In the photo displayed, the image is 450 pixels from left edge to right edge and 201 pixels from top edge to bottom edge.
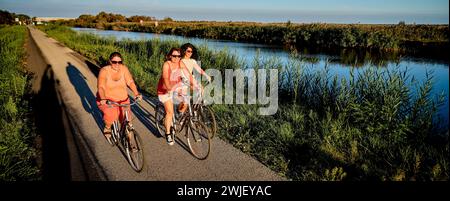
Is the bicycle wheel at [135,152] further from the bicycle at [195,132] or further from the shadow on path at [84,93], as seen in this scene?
the shadow on path at [84,93]

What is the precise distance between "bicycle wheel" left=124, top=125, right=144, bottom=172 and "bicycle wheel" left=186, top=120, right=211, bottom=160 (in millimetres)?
870

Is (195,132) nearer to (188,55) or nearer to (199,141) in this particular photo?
(199,141)

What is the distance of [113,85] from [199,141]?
1.68 metres

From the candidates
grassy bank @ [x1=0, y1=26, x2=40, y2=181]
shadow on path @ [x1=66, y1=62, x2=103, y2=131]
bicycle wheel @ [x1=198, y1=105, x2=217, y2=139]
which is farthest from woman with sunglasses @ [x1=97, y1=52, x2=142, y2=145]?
shadow on path @ [x1=66, y1=62, x2=103, y2=131]

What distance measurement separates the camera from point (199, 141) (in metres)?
5.13

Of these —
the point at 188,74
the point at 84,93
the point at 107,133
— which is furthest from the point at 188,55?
the point at 84,93

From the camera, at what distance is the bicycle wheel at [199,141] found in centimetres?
473

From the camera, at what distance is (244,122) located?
6.25m

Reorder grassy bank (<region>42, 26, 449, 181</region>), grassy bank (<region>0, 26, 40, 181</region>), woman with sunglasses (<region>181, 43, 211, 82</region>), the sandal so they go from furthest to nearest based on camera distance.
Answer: the sandal → woman with sunglasses (<region>181, 43, 211, 82</region>) → grassy bank (<region>42, 26, 449, 181</region>) → grassy bank (<region>0, 26, 40, 181</region>)

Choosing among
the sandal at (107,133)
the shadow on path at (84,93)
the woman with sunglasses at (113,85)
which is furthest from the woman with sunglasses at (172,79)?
the shadow on path at (84,93)

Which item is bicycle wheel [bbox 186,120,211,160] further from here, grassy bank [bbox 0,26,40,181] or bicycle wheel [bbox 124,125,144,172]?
grassy bank [bbox 0,26,40,181]

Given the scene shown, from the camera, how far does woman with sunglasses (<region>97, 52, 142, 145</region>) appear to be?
4344 mm
